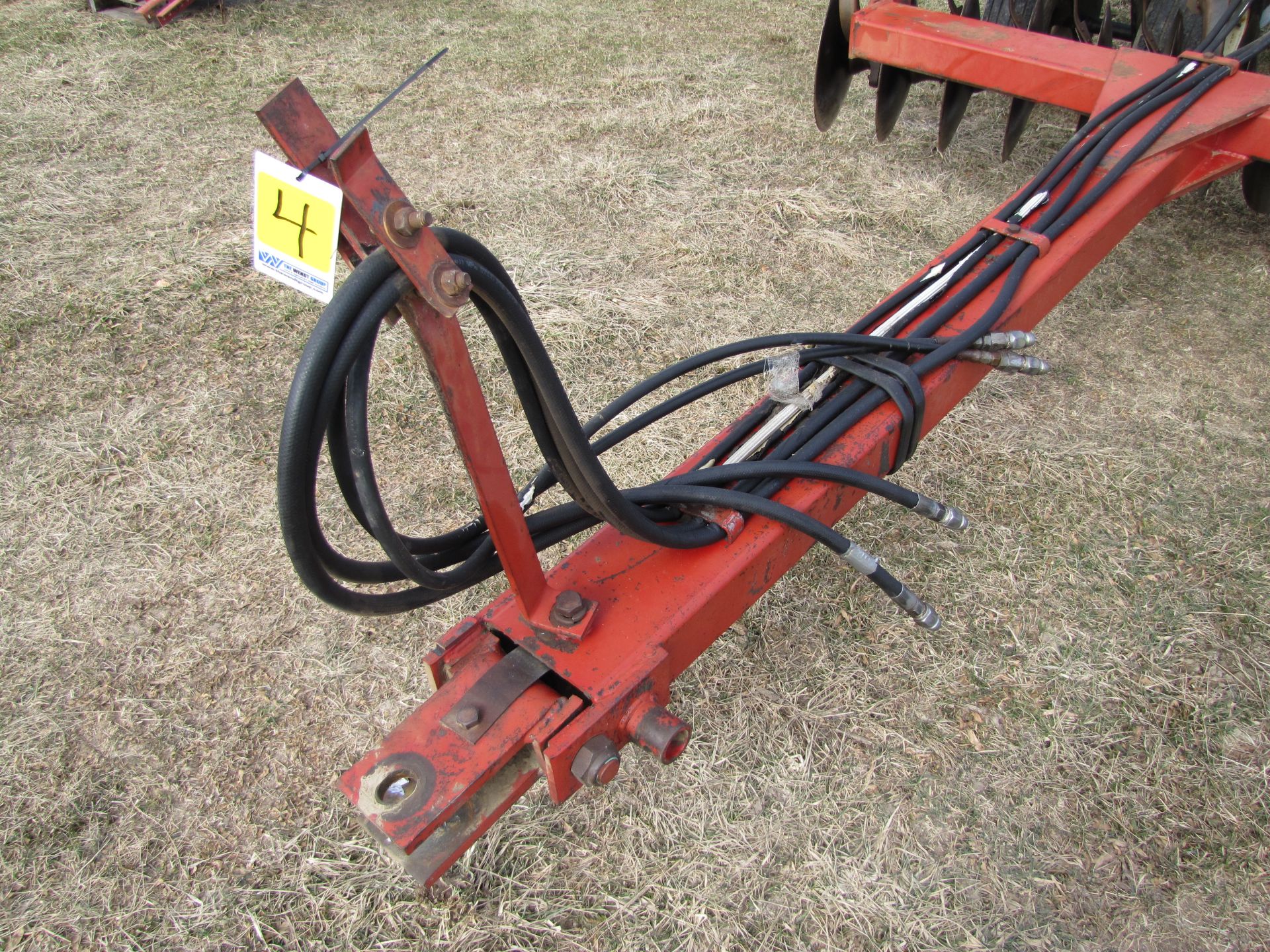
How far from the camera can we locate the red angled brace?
1723 millimetres

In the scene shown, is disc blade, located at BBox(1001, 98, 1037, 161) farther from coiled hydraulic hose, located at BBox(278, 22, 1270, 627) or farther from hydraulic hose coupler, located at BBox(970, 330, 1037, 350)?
hydraulic hose coupler, located at BBox(970, 330, 1037, 350)

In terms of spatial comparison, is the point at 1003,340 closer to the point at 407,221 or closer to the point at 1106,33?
the point at 407,221

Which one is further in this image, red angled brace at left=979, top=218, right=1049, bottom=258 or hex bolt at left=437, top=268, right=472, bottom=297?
red angled brace at left=979, top=218, right=1049, bottom=258

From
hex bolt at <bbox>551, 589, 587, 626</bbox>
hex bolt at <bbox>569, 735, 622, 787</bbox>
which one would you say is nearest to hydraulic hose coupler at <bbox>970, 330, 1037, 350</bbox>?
hex bolt at <bbox>551, 589, 587, 626</bbox>

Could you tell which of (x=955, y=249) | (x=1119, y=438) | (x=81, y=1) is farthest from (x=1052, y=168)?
(x=81, y=1)

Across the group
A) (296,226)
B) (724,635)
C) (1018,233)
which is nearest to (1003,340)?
(1018,233)

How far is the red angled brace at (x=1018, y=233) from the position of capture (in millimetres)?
1723

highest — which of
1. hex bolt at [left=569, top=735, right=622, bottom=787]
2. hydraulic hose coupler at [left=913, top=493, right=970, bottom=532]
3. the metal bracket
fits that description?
hydraulic hose coupler at [left=913, top=493, right=970, bottom=532]

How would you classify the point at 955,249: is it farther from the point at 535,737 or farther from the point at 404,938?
the point at 404,938

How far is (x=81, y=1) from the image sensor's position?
15.7 ft

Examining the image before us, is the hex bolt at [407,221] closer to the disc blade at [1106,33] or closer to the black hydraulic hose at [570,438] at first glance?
the black hydraulic hose at [570,438]

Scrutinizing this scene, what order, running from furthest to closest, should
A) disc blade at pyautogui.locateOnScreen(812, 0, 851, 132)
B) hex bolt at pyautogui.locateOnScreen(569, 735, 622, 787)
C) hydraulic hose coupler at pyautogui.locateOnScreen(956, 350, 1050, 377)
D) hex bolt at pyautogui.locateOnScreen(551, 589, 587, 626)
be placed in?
disc blade at pyautogui.locateOnScreen(812, 0, 851, 132)
hydraulic hose coupler at pyautogui.locateOnScreen(956, 350, 1050, 377)
hex bolt at pyautogui.locateOnScreen(551, 589, 587, 626)
hex bolt at pyautogui.locateOnScreen(569, 735, 622, 787)

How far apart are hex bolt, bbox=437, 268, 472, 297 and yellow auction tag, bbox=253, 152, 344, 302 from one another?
4.3 inches

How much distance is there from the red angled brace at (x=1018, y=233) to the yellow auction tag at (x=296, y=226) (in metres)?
1.40
